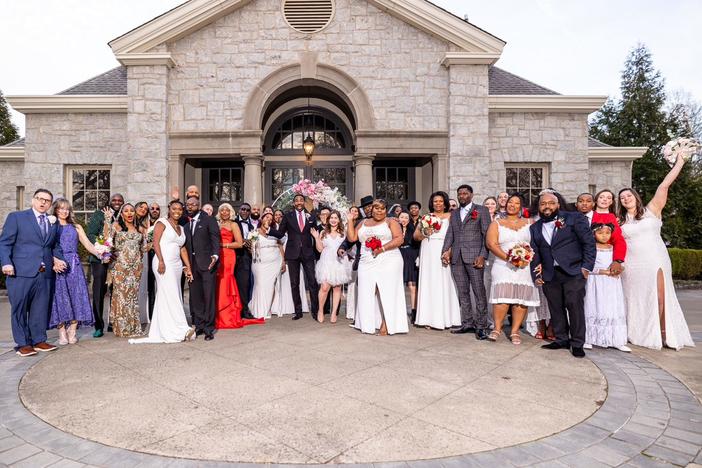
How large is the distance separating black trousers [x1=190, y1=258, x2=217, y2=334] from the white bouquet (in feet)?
22.2

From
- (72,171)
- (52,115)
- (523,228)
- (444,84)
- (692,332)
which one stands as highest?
(444,84)

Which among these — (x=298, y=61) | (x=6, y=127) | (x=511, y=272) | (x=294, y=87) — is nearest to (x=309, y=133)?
(x=294, y=87)

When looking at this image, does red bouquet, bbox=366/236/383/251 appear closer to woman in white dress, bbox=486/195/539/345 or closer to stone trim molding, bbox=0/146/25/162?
woman in white dress, bbox=486/195/539/345

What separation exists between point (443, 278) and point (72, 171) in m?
11.9

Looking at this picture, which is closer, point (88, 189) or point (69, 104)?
Result: point (69, 104)

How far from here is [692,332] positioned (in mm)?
6703

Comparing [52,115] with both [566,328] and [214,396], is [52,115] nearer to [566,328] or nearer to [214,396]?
[214,396]

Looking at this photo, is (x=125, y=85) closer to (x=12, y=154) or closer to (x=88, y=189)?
(x=88, y=189)

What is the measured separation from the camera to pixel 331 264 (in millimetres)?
7109

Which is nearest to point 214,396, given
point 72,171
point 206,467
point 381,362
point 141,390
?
point 141,390

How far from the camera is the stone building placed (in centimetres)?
1153

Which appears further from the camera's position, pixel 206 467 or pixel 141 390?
pixel 141 390

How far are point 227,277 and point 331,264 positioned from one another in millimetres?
1787

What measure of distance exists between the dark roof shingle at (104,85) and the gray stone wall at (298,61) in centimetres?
247
